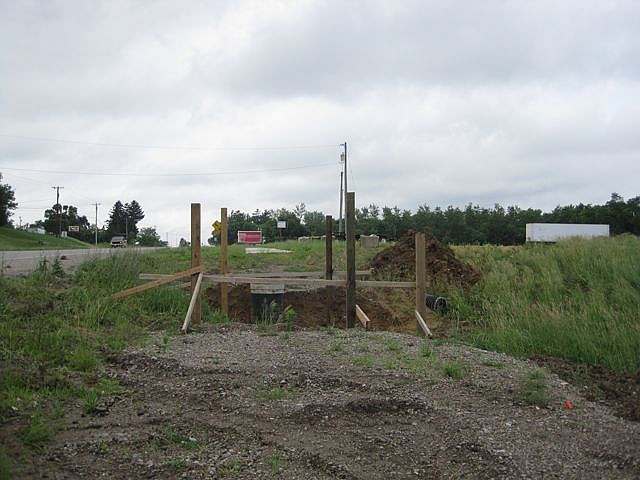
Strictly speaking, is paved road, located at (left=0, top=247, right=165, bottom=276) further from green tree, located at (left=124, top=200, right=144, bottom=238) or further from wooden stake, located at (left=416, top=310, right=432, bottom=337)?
green tree, located at (left=124, top=200, right=144, bottom=238)

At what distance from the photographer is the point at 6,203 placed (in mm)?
66875

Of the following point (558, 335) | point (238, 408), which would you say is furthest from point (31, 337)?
point (558, 335)

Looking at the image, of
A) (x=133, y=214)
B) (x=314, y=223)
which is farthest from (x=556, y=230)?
(x=133, y=214)

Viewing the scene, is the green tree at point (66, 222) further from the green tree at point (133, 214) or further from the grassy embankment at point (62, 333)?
the grassy embankment at point (62, 333)

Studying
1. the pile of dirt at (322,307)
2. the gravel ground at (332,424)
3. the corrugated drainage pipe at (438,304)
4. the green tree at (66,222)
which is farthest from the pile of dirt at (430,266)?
the green tree at (66,222)

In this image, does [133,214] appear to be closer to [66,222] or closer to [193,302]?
[66,222]

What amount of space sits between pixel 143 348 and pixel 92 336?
2.38ft

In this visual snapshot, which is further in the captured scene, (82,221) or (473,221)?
(82,221)

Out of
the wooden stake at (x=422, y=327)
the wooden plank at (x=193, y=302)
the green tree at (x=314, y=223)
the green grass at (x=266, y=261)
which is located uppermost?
the green tree at (x=314, y=223)

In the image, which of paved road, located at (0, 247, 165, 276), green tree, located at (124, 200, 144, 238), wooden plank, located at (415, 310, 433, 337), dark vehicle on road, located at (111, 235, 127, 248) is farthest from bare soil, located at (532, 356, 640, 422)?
green tree, located at (124, 200, 144, 238)

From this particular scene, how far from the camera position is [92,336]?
24.7 ft

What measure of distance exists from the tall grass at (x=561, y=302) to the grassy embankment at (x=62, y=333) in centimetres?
493

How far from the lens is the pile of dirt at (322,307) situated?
13523 mm

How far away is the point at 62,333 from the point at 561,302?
→ 889 cm
